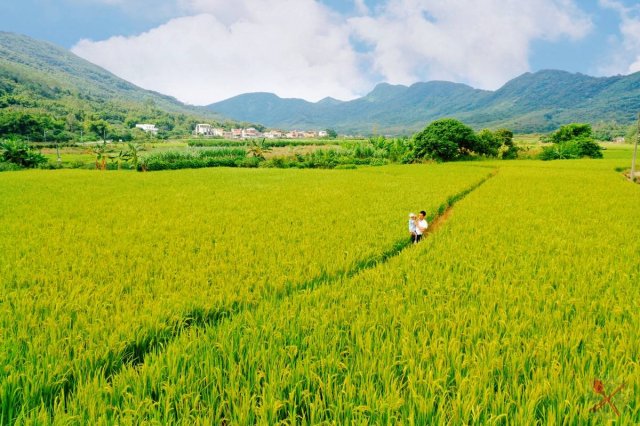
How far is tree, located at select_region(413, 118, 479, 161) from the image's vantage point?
118 ft

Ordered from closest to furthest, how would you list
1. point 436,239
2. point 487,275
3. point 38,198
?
1. point 487,275
2. point 436,239
3. point 38,198

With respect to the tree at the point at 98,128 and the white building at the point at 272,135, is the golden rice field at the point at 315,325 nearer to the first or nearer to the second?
the tree at the point at 98,128

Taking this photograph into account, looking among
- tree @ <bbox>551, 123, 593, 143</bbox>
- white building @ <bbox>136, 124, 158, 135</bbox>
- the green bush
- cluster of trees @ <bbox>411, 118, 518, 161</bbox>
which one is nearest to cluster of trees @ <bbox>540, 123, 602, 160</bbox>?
tree @ <bbox>551, 123, 593, 143</bbox>

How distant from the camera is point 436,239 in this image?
6.89 metres

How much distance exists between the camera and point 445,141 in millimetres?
35969

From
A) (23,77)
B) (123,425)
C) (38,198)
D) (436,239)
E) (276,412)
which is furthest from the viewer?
(23,77)

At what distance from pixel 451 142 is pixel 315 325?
36.6 meters

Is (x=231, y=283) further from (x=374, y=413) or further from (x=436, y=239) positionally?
(x=436, y=239)

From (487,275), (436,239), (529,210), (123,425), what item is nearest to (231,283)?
(123,425)

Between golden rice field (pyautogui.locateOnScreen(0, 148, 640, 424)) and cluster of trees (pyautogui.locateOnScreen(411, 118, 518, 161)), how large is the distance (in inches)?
1191

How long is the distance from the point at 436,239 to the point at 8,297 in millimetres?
6608

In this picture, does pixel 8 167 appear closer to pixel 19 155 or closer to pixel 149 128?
pixel 19 155

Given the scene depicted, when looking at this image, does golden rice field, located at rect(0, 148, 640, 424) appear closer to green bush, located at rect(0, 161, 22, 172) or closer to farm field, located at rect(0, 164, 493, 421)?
farm field, located at rect(0, 164, 493, 421)

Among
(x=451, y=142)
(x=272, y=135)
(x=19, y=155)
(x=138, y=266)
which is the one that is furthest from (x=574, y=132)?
(x=272, y=135)
